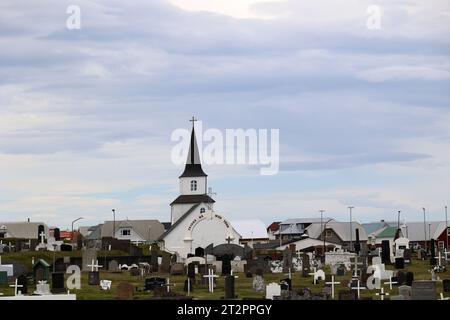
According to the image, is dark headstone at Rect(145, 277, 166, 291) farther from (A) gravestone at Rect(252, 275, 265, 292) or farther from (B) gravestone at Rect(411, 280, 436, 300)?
(B) gravestone at Rect(411, 280, 436, 300)

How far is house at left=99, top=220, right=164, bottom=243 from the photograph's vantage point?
83375 millimetres

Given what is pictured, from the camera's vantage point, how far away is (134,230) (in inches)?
3314

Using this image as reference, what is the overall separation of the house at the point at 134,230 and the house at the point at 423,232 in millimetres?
25292

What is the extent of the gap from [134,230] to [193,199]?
34.2 ft

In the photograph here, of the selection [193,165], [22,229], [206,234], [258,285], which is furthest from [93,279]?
[22,229]

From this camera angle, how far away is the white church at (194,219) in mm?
65375

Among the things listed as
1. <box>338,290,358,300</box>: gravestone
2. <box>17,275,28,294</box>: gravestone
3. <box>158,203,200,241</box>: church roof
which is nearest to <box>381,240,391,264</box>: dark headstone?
<box>158,203,200,241</box>: church roof

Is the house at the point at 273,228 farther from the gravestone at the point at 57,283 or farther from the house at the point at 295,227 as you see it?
the gravestone at the point at 57,283

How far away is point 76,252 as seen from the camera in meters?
Answer: 54.0

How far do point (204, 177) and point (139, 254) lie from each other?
68.7 feet
